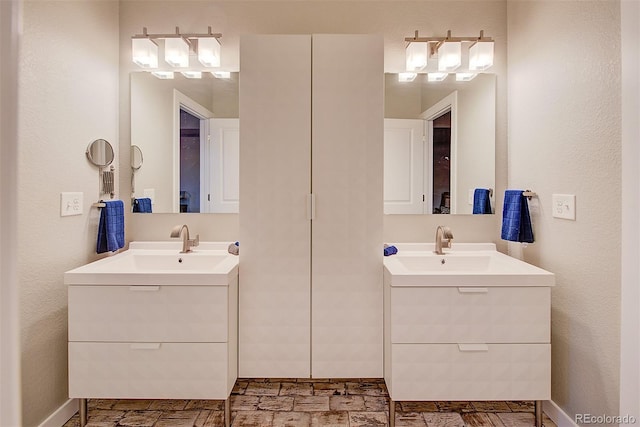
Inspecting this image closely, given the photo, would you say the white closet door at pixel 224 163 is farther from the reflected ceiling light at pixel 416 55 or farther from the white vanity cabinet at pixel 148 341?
the reflected ceiling light at pixel 416 55

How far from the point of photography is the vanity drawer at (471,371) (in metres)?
1.77

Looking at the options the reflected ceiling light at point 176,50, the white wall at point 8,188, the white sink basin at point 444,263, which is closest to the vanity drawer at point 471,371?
the white sink basin at point 444,263

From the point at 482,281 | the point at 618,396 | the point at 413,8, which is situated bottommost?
the point at 618,396

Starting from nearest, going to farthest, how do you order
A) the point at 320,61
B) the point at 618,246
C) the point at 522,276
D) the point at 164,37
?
the point at 618,246
the point at 522,276
the point at 320,61
the point at 164,37

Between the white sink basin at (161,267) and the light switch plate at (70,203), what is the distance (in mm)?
276

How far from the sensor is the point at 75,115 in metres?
1.99

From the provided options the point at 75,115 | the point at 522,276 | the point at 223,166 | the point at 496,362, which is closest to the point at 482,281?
the point at 522,276

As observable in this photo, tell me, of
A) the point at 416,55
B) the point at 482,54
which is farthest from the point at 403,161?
the point at 482,54

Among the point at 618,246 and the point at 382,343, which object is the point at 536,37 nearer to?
the point at 618,246

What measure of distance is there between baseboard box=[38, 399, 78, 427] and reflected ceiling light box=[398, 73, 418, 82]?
2.48 m

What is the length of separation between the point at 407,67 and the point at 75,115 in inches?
72.0

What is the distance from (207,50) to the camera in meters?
2.33

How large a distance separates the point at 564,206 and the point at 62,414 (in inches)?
102

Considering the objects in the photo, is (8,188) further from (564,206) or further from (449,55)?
(449,55)
